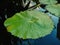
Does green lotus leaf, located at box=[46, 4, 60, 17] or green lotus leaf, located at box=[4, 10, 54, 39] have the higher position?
green lotus leaf, located at box=[4, 10, 54, 39]

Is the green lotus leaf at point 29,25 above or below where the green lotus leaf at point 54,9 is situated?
above

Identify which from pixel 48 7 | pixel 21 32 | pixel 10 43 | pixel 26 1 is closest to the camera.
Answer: pixel 21 32

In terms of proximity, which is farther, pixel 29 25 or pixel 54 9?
pixel 54 9

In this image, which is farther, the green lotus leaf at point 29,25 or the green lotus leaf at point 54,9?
the green lotus leaf at point 54,9

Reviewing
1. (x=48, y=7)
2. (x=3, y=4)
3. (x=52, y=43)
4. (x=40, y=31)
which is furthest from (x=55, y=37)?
(x=3, y=4)

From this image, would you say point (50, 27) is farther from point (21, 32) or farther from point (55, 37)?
point (55, 37)

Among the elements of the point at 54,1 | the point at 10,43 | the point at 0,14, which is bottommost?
the point at 10,43

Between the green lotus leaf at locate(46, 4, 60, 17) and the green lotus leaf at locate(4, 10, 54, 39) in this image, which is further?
the green lotus leaf at locate(46, 4, 60, 17)

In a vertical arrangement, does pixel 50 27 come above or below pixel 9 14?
above
